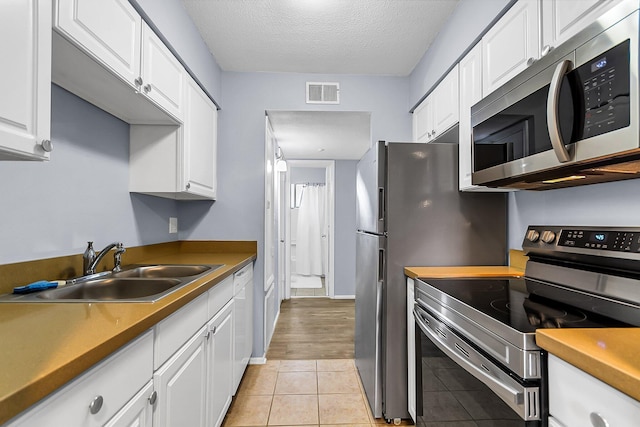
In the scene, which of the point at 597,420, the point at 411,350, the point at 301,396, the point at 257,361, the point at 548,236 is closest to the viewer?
the point at 597,420

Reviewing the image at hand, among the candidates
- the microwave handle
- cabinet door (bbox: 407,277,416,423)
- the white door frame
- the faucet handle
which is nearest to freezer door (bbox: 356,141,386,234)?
cabinet door (bbox: 407,277,416,423)

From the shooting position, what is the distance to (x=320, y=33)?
219 centimetres

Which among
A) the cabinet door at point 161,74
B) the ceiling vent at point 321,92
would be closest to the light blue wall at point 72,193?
the cabinet door at point 161,74

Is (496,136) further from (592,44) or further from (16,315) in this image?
(16,315)

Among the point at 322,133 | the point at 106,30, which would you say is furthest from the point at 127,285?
the point at 322,133

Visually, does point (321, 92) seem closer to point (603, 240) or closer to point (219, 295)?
point (219, 295)

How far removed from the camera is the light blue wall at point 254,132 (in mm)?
2691

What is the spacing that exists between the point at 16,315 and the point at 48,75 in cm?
68

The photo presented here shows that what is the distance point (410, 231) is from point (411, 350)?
26.0 inches

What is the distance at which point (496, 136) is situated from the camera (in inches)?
53.1

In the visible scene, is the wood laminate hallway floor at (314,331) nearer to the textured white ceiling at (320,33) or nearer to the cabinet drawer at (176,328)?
the cabinet drawer at (176,328)

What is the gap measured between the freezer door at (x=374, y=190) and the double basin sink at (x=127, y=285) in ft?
3.17

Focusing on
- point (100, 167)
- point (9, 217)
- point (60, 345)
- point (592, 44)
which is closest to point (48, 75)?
point (9, 217)

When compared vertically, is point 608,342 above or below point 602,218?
below
